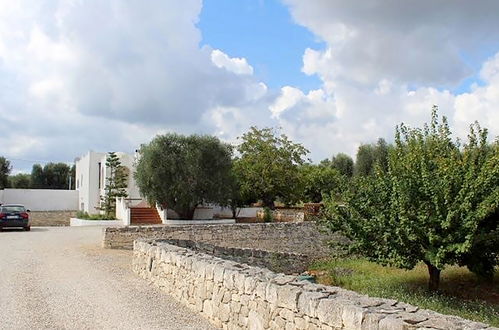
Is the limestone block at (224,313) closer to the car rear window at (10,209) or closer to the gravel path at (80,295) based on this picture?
the gravel path at (80,295)

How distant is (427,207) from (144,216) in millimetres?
20981

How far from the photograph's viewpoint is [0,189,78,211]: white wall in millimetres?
43594

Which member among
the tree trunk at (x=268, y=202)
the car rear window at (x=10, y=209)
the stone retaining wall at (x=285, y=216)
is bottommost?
the stone retaining wall at (x=285, y=216)

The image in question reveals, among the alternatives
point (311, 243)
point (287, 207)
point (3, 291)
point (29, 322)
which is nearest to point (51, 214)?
point (287, 207)

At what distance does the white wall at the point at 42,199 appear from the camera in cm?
4359

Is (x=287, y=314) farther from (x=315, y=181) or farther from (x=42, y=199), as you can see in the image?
(x=42, y=199)

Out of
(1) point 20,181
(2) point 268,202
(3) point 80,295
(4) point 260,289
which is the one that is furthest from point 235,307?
(1) point 20,181

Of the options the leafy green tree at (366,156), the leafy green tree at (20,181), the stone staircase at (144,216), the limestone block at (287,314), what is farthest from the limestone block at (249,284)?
the leafy green tree at (20,181)

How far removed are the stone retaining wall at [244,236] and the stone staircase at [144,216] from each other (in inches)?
381

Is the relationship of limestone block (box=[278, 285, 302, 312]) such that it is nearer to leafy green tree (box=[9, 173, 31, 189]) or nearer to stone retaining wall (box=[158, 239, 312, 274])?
stone retaining wall (box=[158, 239, 312, 274])

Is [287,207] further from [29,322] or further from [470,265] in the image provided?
[29,322]

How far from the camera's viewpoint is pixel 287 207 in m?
40.1

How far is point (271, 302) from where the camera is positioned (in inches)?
253

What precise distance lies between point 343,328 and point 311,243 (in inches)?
776
